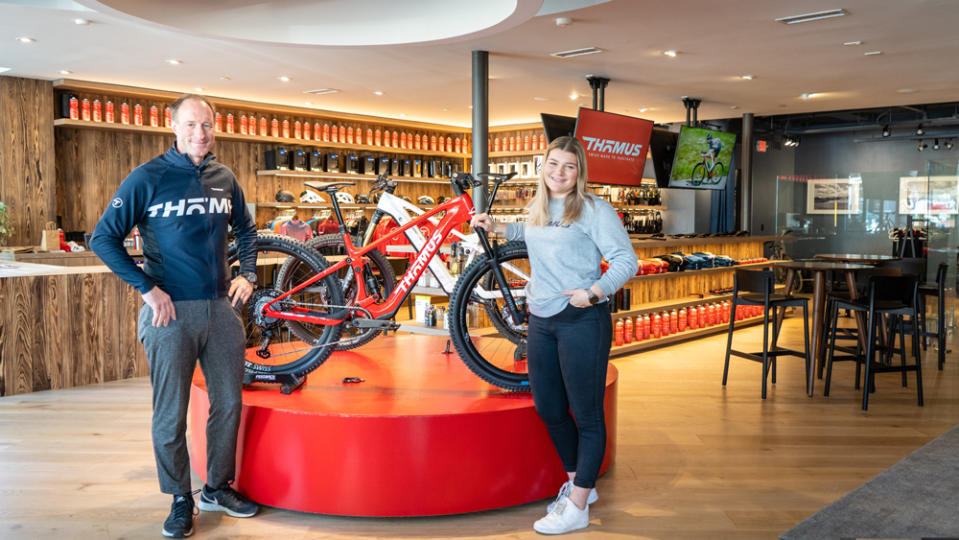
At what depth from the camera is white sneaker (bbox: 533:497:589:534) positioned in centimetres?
270

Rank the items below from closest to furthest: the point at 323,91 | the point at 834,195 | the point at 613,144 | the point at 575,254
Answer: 1. the point at 575,254
2. the point at 613,144
3. the point at 323,91
4. the point at 834,195

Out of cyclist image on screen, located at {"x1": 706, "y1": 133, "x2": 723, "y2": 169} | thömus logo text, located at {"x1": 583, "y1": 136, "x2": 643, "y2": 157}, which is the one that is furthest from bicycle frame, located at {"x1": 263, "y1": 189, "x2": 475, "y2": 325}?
cyclist image on screen, located at {"x1": 706, "y1": 133, "x2": 723, "y2": 169}

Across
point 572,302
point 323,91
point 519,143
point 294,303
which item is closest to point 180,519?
point 294,303

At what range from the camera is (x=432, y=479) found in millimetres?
2811

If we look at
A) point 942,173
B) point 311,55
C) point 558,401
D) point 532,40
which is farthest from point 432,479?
point 942,173

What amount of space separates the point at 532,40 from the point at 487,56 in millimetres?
505

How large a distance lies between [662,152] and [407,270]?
625cm

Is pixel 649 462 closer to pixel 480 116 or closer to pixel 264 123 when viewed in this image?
pixel 480 116

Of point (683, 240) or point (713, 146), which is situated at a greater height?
point (713, 146)

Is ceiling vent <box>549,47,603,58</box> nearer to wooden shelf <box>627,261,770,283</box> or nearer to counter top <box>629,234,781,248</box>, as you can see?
counter top <box>629,234,781,248</box>

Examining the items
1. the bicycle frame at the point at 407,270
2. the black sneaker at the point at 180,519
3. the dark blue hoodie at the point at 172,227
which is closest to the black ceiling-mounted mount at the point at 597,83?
the bicycle frame at the point at 407,270

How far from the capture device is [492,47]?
629cm

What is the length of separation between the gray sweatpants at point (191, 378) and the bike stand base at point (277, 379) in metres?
0.37

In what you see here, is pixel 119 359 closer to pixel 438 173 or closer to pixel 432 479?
pixel 432 479
